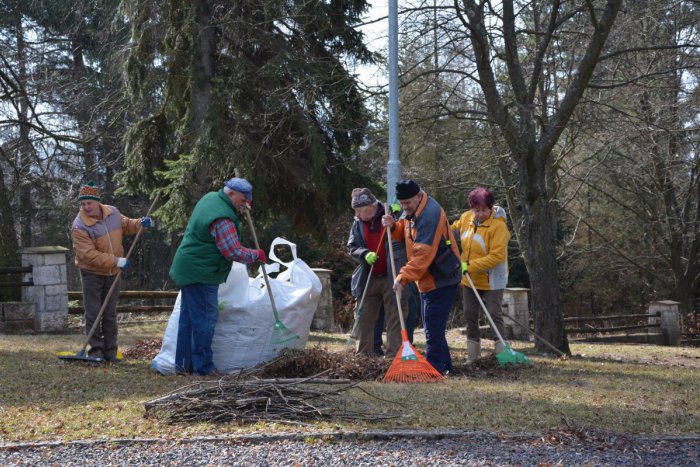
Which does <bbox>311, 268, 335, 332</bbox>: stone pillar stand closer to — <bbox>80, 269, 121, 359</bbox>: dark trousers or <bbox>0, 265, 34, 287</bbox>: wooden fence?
<bbox>0, 265, 34, 287</bbox>: wooden fence

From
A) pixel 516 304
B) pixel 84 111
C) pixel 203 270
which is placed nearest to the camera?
pixel 203 270

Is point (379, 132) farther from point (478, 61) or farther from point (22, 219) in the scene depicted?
point (22, 219)

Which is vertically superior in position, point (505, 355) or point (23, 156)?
point (23, 156)

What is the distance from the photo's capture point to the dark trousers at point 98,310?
8.73 metres

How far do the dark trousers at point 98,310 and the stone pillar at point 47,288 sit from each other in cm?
473

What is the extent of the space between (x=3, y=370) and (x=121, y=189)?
24.3 feet

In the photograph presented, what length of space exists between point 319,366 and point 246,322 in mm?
951

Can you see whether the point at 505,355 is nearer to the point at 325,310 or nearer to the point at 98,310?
the point at 98,310

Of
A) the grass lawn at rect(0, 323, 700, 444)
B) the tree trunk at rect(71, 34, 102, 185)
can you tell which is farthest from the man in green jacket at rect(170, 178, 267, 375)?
the tree trunk at rect(71, 34, 102, 185)

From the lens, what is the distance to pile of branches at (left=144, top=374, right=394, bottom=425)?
5.48m

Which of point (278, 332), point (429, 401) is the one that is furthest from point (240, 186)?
point (429, 401)

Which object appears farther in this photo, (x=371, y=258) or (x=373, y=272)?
(x=373, y=272)

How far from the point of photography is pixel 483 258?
28.1 feet

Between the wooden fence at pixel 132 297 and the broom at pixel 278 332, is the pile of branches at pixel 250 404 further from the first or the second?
the wooden fence at pixel 132 297
